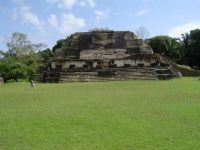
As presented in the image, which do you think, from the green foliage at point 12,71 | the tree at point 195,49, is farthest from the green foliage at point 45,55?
the tree at point 195,49

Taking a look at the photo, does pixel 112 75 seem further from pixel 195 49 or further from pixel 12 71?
pixel 195 49

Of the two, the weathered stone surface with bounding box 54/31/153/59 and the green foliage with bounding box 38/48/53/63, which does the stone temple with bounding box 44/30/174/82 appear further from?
the green foliage with bounding box 38/48/53/63

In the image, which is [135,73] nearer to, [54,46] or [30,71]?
[30,71]

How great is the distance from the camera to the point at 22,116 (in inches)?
365

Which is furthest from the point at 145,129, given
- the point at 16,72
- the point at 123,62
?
the point at 16,72

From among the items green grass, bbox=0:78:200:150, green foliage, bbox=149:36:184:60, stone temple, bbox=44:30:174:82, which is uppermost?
green foliage, bbox=149:36:184:60

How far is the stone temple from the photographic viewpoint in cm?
2689

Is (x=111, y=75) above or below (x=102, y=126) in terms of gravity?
above

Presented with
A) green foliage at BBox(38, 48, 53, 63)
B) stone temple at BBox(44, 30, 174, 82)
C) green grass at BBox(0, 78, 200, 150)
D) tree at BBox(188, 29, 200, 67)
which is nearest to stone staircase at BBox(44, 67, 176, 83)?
stone temple at BBox(44, 30, 174, 82)

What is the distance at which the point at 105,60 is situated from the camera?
30.1m

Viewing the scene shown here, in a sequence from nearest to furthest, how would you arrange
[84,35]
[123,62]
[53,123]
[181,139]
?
[181,139], [53,123], [123,62], [84,35]

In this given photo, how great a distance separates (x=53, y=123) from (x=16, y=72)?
24007 millimetres

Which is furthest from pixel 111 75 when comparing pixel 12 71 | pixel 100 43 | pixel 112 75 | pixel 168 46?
pixel 168 46

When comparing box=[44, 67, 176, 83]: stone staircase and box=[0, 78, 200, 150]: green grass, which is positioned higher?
box=[44, 67, 176, 83]: stone staircase
